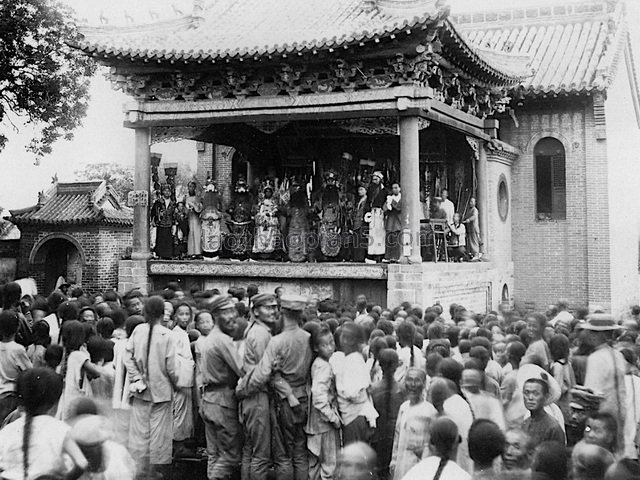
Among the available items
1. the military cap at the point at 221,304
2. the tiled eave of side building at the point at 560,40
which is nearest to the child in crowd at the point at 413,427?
the military cap at the point at 221,304

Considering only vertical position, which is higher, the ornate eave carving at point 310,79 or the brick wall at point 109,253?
the ornate eave carving at point 310,79

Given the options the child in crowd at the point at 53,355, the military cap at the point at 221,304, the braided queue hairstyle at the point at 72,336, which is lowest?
the child in crowd at the point at 53,355

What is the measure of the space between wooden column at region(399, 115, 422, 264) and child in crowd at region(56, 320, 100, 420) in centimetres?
737

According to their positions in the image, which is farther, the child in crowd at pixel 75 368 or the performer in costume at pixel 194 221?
the performer in costume at pixel 194 221

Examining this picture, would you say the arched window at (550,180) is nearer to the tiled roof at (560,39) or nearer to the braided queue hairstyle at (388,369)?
the tiled roof at (560,39)

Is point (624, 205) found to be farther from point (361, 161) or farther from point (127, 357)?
point (127, 357)

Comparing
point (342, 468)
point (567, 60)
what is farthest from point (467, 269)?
point (342, 468)

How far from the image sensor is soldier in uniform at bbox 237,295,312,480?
578 centimetres

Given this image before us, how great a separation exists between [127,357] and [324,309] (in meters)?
4.54

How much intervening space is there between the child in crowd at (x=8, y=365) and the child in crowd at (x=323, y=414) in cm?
243

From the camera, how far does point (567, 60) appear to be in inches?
719

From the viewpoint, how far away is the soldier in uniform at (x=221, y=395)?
6.00 m

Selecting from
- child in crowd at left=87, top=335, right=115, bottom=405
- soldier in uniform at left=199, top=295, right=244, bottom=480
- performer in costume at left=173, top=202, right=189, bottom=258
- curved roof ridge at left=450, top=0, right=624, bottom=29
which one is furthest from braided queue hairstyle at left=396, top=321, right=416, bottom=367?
curved roof ridge at left=450, top=0, right=624, bottom=29

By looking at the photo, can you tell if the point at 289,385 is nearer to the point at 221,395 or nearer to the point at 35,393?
the point at 221,395
